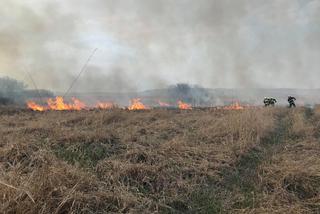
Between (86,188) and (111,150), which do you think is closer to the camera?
(86,188)

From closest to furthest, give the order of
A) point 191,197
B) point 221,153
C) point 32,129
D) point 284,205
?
point 284,205, point 191,197, point 221,153, point 32,129

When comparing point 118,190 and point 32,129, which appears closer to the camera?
point 118,190

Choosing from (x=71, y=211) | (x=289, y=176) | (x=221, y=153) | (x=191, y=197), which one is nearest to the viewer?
(x=71, y=211)

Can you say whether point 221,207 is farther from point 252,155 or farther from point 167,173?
point 252,155

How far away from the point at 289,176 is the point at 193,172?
1584 millimetres

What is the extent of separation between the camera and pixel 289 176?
278 inches

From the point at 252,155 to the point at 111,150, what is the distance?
3.04 metres

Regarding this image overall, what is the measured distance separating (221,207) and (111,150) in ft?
12.1

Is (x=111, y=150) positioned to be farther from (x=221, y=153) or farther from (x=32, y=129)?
(x=32, y=129)

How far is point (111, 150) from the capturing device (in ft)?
29.4

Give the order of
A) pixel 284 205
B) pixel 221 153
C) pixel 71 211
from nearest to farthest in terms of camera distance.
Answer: pixel 71 211 → pixel 284 205 → pixel 221 153

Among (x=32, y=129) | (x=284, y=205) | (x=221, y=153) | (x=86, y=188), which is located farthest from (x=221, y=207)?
(x=32, y=129)

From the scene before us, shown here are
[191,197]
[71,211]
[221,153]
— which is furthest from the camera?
[221,153]

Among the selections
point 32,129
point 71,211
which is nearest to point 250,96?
point 32,129
